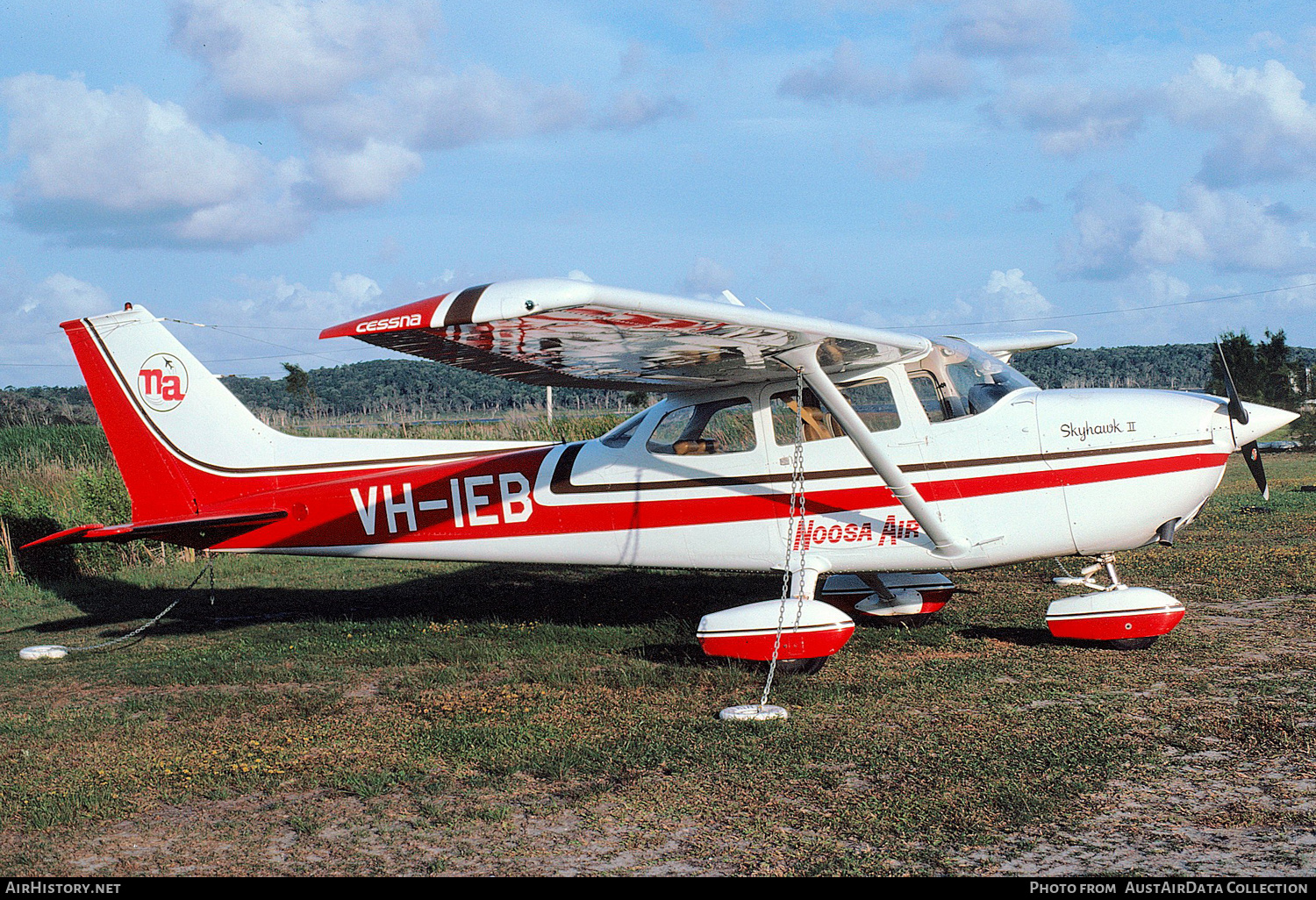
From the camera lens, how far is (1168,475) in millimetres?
7164

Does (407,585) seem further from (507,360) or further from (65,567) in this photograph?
(507,360)

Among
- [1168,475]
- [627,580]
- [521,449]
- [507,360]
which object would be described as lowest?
[627,580]

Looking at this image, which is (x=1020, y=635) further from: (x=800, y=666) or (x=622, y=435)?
(x=622, y=435)

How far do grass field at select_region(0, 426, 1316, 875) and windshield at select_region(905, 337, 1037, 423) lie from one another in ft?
6.13

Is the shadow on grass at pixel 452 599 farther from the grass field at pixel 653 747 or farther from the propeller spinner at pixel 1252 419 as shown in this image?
the propeller spinner at pixel 1252 419

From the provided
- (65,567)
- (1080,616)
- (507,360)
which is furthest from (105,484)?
(1080,616)

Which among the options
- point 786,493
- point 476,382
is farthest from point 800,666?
point 476,382

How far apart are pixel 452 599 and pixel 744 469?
470 centimetres

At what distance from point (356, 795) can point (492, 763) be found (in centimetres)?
73

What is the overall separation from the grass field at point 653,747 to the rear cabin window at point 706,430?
5.33 feet

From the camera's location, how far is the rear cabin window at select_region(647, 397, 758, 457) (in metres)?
8.02

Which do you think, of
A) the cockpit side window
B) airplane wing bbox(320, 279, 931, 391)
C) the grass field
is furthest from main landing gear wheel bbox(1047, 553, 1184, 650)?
the cockpit side window

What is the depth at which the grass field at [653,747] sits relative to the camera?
418cm

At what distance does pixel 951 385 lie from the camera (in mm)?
7586
